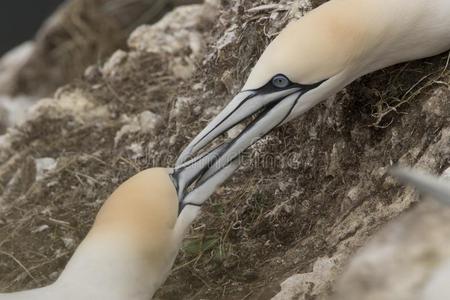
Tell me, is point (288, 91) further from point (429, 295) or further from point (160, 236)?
point (429, 295)

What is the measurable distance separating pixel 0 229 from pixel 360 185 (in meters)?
2.73

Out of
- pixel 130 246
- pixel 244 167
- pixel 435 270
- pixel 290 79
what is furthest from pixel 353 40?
pixel 435 270

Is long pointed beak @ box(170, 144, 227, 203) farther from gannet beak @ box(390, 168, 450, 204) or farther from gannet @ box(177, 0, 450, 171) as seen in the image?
gannet beak @ box(390, 168, 450, 204)

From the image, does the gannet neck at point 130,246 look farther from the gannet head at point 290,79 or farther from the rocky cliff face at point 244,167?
the rocky cliff face at point 244,167

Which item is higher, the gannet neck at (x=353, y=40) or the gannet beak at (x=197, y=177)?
the gannet neck at (x=353, y=40)

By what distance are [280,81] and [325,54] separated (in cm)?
27

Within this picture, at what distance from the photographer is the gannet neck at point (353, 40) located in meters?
5.05

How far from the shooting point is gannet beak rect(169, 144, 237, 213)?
203 inches

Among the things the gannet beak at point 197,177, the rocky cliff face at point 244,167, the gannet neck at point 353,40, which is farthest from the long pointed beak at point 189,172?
the rocky cliff face at point 244,167

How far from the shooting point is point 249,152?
600 centimetres

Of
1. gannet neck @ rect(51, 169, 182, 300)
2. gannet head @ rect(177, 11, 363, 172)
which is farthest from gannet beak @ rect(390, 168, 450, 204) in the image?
gannet neck @ rect(51, 169, 182, 300)

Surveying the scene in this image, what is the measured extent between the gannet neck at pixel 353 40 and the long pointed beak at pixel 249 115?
2.9 inches

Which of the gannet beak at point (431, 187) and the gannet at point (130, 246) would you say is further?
the gannet at point (130, 246)

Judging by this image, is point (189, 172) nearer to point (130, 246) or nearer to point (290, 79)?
point (130, 246)
